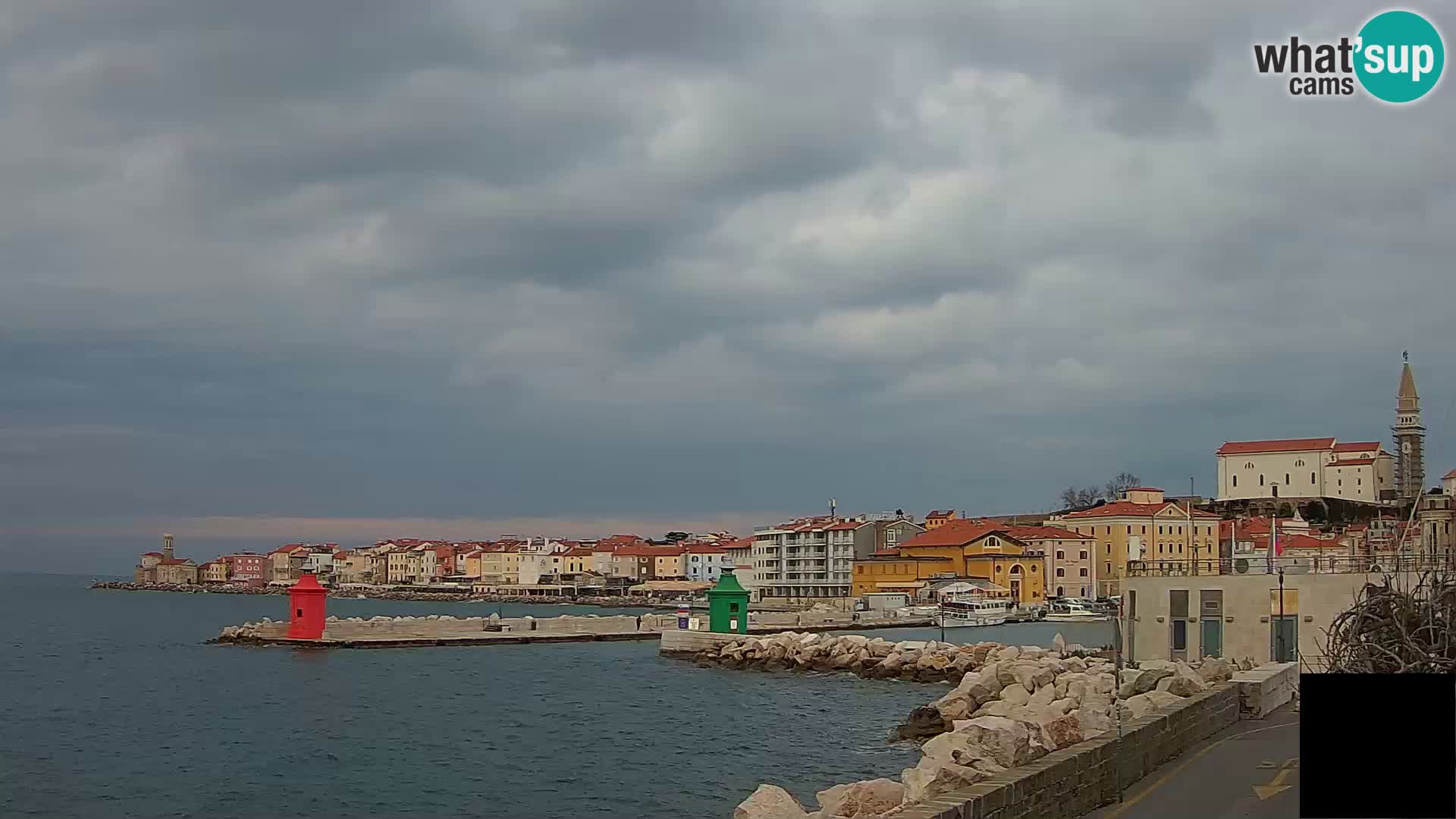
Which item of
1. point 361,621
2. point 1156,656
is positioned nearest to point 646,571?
point 361,621

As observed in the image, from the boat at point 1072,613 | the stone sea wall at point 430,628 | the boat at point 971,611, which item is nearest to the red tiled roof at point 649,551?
the boat at point 1072,613

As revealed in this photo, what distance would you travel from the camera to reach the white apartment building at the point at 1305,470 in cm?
11900

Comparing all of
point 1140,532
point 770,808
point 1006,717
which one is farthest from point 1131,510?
point 770,808

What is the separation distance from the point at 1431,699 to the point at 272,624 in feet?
196

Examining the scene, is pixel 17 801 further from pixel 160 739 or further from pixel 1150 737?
pixel 1150 737

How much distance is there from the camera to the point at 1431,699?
539 centimetres

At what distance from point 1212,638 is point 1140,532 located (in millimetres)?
75354

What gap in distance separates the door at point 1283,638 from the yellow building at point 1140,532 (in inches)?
2833

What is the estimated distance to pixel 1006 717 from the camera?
2186cm

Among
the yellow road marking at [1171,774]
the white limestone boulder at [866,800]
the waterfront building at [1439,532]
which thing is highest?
the waterfront building at [1439,532]

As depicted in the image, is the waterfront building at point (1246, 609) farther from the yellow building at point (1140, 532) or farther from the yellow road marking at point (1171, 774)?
the yellow building at point (1140, 532)

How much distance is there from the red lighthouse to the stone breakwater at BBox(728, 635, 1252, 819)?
27.9 m

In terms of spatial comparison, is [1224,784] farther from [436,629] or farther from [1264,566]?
[436,629]

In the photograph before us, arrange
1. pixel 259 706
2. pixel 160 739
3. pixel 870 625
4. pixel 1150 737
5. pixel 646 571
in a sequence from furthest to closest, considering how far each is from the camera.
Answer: pixel 646 571 < pixel 870 625 < pixel 259 706 < pixel 160 739 < pixel 1150 737
